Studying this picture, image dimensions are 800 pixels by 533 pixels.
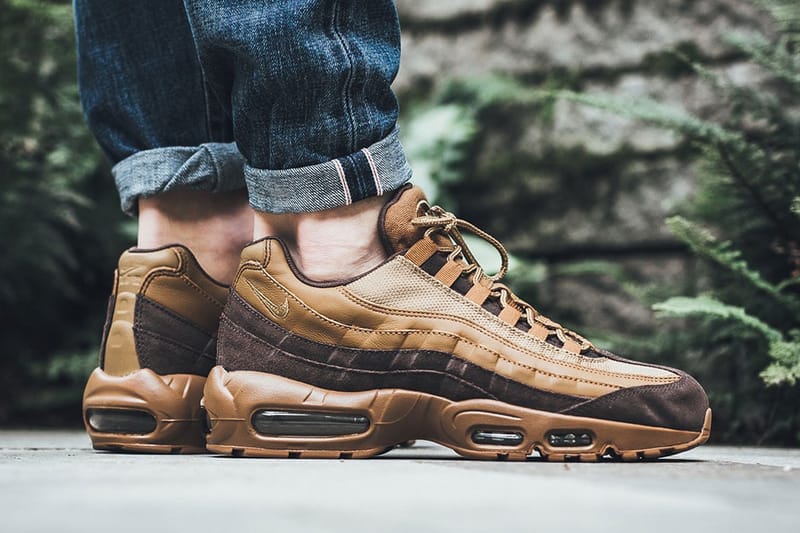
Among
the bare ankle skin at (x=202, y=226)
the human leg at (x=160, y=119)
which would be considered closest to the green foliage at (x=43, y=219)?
the human leg at (x=160, y=119)

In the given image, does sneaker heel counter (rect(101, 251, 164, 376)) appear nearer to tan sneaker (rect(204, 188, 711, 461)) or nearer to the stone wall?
tan sneaker (rect(204, 188, 711, 461))

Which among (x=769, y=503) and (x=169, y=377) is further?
(x=169, y=377)

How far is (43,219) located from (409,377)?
203cm

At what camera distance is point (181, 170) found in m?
1.58

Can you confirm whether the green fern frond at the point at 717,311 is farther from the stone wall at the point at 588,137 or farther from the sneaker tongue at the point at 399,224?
the stone wall at the point at 588,137

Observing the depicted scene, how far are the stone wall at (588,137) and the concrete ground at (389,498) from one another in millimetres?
2149

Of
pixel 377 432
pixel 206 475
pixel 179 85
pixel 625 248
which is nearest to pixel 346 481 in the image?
pixel 206 475

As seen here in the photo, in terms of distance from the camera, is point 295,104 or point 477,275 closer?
point 295,104

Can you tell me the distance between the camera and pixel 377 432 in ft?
4.57

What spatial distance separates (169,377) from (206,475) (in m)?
0.58

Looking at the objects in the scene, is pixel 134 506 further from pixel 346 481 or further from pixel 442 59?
pixel 442 59

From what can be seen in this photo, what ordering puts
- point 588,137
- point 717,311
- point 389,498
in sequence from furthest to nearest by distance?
point 588,137, point 717,311, point 389,498

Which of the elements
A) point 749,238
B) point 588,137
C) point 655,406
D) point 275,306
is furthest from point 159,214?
point 588,137

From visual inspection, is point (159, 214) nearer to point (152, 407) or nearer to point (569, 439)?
point (152, 407)
